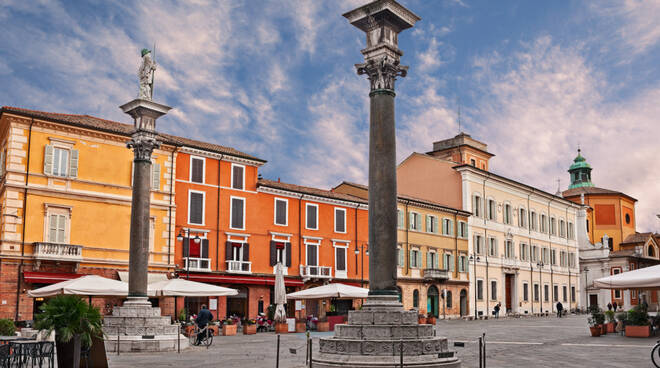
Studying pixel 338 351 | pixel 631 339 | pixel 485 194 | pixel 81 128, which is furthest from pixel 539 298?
pixel 338 351

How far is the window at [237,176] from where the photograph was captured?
40.2 metres

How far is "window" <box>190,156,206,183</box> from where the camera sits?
38.3 meters

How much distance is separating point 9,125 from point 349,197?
2396 cm

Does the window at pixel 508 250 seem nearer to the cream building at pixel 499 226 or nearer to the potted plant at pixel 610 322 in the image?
the cream building at pixel 499 226

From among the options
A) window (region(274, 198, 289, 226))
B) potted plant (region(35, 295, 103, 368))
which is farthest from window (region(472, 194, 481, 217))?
potted plant (region(35, 295, 103, 368))

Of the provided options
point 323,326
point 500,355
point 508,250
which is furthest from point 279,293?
point 508,250

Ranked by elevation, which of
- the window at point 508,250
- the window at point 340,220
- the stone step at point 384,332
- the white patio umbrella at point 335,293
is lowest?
the stone step at point 384,332

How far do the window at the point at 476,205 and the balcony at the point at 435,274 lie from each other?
7.33 m

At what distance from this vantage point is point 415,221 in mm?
51344

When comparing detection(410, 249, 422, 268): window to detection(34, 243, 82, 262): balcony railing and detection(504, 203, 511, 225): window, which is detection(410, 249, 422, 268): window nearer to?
detection(504, 203, 511, 225): window

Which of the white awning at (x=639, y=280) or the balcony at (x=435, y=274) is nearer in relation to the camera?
the white awning at (x=639, y=280)

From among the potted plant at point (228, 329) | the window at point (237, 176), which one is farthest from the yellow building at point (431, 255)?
the potted plant at point (228, 329)

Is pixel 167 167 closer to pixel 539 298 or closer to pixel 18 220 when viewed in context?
pixel 18 220

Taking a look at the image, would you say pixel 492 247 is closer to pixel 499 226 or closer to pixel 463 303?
pixel 499 226
